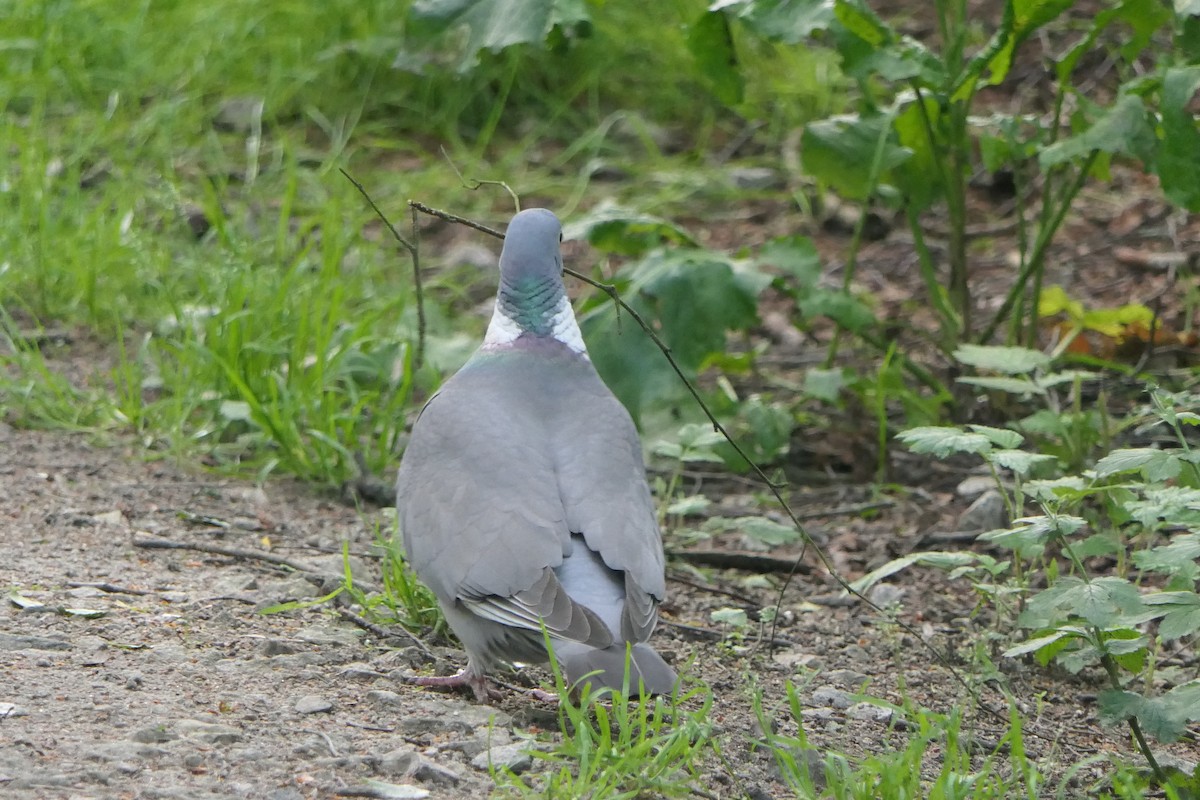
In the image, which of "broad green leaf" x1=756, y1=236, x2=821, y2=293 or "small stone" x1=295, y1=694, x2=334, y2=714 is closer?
"small stone" x1=295, y1=694, x2=334, y2=714

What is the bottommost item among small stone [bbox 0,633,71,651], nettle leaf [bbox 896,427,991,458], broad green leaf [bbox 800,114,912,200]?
small stone [bbox 0,633,71,651]

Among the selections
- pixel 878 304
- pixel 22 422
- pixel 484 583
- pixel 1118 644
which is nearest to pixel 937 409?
pixel 878 304

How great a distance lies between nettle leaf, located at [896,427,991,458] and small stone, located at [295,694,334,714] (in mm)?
1150

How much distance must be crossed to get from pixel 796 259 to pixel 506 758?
2.14 metres

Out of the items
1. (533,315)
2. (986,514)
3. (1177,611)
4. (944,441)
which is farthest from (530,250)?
(986,514)

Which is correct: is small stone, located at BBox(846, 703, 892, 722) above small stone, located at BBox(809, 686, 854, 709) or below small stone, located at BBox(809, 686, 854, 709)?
above

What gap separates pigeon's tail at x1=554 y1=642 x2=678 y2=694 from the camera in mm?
2629

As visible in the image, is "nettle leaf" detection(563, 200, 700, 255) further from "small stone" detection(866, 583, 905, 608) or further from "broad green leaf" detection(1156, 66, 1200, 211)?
"broad green leaf" detection(1156, 66, 1200, 211)

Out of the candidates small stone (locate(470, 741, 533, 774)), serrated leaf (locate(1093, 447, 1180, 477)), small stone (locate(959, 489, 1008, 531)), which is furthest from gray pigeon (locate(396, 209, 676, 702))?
small stone (locate(959, 489, 1008, 531))

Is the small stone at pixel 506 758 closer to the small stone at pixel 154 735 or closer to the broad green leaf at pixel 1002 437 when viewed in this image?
the small stone at pixel 154 735

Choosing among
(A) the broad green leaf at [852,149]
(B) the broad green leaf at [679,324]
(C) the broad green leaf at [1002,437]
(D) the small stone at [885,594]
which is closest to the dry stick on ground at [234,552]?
(B) the broad green leaf at [679,324]

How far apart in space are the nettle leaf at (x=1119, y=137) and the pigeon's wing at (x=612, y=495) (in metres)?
1.33

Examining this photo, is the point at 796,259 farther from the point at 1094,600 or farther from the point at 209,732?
the point at 209,732

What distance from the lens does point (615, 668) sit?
2.64 metres
